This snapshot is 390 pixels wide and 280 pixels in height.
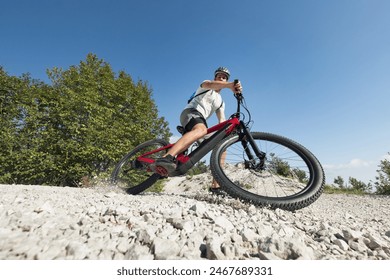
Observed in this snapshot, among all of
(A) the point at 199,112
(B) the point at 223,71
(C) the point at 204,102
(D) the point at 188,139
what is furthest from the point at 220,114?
(D) the point at 188,139

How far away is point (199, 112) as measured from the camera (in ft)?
13.0

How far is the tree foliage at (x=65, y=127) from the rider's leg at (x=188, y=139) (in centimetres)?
893

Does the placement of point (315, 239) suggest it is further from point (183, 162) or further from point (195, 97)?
point (195, 97)

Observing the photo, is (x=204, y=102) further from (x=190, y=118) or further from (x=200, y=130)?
(x=200, y=130)

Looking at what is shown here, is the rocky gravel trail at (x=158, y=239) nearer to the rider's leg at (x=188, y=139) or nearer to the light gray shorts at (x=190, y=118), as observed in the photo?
the rider's leg at (x=188, y=139)

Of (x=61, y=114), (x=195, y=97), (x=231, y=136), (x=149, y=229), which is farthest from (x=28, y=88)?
(x=149, y=229)

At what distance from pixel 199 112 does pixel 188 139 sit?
678mm

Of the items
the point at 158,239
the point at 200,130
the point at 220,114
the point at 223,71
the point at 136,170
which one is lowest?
the point at 158,239

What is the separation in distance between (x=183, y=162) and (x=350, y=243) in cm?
237

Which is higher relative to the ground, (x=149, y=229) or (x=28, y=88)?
(x=28, y=88)

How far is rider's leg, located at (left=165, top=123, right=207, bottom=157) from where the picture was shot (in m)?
3.45

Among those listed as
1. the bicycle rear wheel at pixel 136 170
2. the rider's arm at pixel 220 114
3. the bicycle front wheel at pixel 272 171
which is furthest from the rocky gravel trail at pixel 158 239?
the rider's arm at pixel 220 114

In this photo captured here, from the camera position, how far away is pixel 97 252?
1.27 meters

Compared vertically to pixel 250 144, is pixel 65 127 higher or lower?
higher
